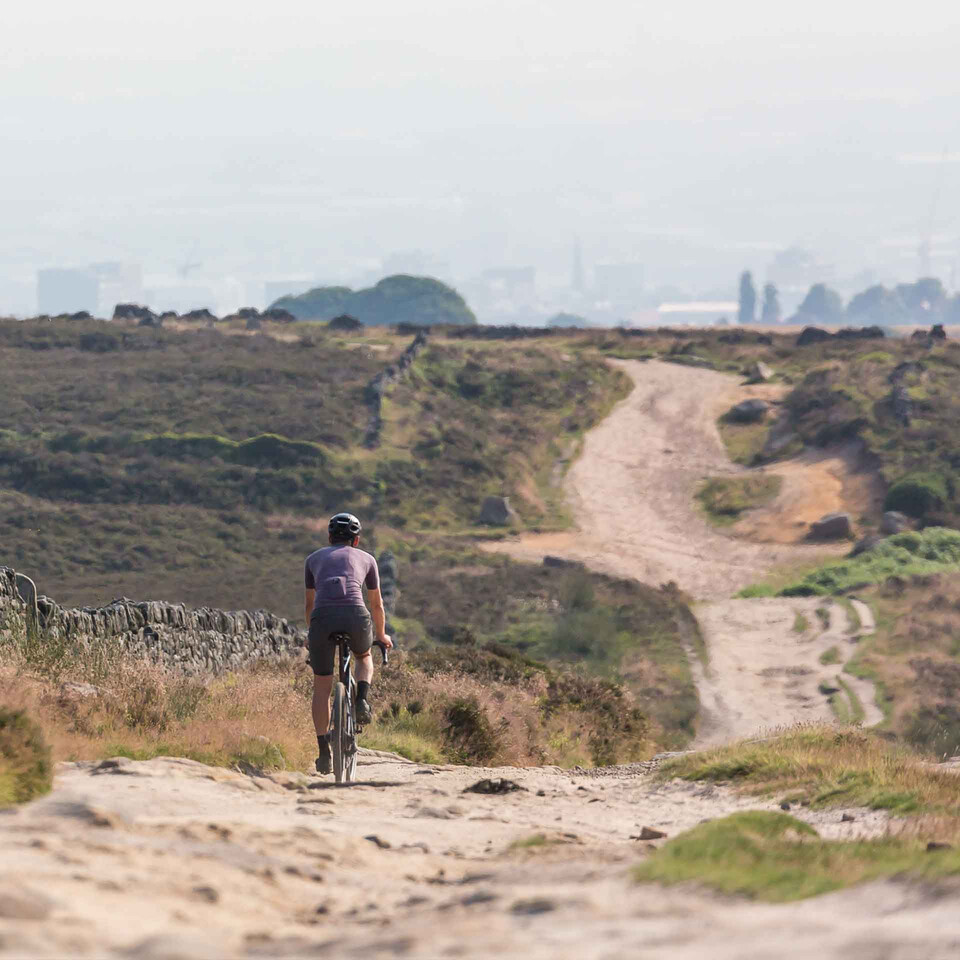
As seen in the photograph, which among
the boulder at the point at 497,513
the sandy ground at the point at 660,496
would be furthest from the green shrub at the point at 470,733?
the boulder at the point at 497,513

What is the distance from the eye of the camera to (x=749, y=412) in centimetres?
6225

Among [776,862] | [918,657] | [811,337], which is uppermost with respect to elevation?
[811,337]

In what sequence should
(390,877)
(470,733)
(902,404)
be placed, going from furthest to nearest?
(902,404) → (470,733) → (390,877)

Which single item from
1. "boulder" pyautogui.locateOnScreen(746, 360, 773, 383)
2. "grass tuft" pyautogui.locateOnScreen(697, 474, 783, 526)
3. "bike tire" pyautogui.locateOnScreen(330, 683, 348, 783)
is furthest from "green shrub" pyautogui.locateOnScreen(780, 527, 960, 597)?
"bike tire" pyautogui.locateOnScreen(330, 683, 348, 783)

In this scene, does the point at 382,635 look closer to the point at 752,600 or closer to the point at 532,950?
the point at 532,950

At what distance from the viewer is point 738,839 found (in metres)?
5.88

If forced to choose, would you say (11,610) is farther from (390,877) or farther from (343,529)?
(390,877)

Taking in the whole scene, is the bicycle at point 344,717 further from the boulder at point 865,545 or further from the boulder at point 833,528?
the boulder at point 833,528

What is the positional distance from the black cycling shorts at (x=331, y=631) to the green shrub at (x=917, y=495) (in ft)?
133

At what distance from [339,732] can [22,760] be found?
2.36 metres

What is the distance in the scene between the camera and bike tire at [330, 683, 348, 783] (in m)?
8.92

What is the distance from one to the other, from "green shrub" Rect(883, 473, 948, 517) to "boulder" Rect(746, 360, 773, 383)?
71.6ft

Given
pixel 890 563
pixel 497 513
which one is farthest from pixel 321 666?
pixel 497 513

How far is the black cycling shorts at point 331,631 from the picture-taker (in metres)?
8.93
